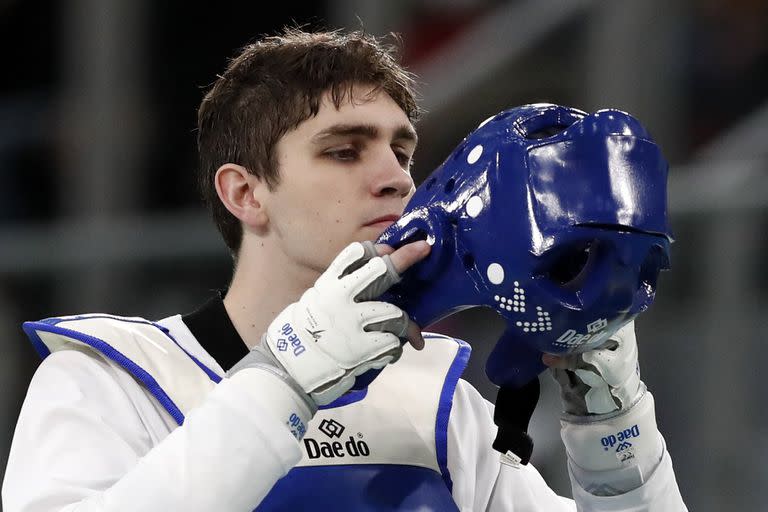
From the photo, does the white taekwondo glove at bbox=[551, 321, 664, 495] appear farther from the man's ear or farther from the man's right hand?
the man's ear

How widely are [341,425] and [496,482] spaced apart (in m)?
0.36

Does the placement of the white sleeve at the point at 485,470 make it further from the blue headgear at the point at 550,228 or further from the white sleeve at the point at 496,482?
the blue headgear at the point at 550,228

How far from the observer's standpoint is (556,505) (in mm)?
2428

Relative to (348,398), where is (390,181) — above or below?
above

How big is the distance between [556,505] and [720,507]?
4.85 ft

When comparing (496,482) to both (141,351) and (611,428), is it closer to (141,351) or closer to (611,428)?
(611,428)

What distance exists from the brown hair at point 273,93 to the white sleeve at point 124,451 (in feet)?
1.59

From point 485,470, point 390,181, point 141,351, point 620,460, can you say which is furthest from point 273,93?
point 620,460

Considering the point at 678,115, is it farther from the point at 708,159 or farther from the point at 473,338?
the point at 473,338

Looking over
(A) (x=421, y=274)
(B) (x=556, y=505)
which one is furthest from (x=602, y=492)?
(A) (x=421, y=274)

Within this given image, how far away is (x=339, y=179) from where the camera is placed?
2246 mm

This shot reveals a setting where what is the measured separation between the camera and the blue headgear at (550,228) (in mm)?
1780

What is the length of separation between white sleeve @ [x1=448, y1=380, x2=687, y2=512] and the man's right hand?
48 centimetres

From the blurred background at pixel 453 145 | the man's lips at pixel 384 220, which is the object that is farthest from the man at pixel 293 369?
the blurred background at pixel 453 145
